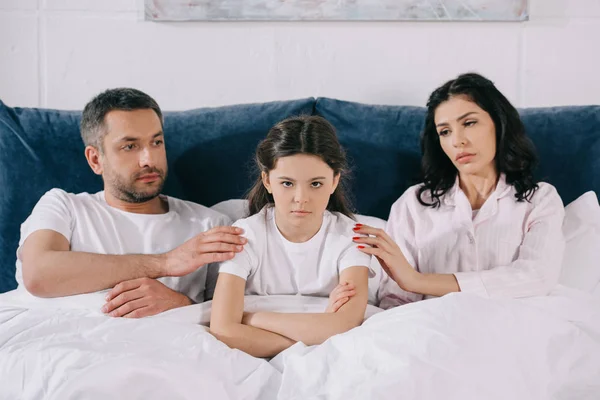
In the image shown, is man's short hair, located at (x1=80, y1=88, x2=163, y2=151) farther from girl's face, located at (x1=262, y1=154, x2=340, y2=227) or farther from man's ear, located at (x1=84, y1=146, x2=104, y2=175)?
girl's face, located at (x1=262, y1=154, x2=340, y2=227)

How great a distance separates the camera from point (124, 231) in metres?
2.00

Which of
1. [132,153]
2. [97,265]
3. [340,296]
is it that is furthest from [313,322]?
[132,153]

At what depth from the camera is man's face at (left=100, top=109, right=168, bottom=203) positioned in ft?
6.48

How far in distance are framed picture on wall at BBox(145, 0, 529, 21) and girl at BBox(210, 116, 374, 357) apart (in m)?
0.74

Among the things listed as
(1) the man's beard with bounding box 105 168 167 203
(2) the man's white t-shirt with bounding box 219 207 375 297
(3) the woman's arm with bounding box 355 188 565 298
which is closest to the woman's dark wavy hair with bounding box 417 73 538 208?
(3) the woman's arm with bounding box 355 188 565 298

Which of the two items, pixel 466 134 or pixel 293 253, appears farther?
pixel 466 134

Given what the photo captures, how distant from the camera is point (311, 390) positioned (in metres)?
1.36

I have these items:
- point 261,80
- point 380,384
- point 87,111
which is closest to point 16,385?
point 380,384

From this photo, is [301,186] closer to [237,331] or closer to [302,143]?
[302,143]

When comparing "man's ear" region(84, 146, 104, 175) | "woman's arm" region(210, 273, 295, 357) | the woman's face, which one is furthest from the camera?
"man's ear" region(84, 146, 104, 175)

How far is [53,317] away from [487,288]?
1.10m

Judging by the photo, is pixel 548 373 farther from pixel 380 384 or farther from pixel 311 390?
pixel 311 390

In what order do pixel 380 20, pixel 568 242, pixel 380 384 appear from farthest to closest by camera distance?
pixel 380 20 < pixel 568 242 < pixel 380 384

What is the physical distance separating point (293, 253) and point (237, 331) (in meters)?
0.30
